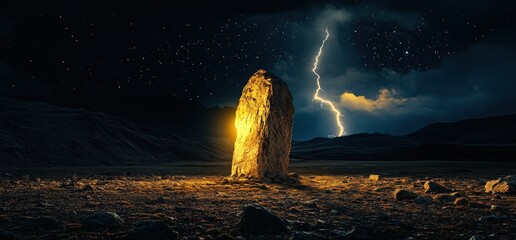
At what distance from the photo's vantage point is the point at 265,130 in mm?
18156

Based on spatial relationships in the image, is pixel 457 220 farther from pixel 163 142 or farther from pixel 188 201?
pixel 163 142

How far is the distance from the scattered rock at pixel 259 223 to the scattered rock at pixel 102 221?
88.7 inches

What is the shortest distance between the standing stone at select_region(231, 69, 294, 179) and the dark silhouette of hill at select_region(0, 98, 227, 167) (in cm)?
3558

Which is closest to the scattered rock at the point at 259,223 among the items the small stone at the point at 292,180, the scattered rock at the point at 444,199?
the scattered rock at the point at 444,199

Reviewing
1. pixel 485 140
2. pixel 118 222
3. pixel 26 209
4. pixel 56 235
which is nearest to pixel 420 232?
pixel 118 222

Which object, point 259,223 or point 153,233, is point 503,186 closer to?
point 259,223

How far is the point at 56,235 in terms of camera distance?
233 inches

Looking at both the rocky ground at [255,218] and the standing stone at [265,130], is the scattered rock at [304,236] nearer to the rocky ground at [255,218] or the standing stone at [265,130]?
the rocky ground at [255,218]

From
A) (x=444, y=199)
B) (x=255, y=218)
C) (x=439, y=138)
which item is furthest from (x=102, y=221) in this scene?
(x=439, y=138)

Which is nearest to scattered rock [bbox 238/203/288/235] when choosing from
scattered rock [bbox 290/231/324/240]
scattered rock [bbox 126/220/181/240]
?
scattered rock [bbox 290/231/324/240]

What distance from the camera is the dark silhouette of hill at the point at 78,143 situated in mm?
48438

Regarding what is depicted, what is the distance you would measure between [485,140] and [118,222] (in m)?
155

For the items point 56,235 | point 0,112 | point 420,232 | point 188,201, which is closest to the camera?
point 56,235

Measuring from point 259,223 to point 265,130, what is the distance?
11899 millimetres
